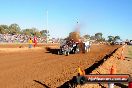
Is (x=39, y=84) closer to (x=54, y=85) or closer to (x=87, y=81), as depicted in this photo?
(x=54, y=85)

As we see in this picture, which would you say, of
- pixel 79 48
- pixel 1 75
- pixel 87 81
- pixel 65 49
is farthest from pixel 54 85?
pixel 79 48

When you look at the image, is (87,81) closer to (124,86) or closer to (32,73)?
(124,86)

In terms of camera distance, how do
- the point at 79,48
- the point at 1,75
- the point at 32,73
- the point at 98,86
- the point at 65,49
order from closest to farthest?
the point at 98,86
the point at 1,75
the point at 32,73
the point at 65,49
the point at 79,48

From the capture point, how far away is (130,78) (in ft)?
19.7

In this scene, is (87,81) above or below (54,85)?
above

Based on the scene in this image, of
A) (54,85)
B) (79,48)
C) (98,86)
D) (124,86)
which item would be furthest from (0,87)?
(79,48)

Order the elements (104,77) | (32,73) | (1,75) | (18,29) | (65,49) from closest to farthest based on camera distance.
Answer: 1. (104,77)
2. (1,75)
3. (32,73)
4. (65,49)
5. (18,29)

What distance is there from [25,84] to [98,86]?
3.30 m

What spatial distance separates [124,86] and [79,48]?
24.3 m

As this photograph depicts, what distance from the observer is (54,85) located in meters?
13.4

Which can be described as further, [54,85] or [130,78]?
[54,85]

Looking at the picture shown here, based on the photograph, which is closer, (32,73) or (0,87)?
(0,87)

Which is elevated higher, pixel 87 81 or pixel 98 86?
pixel 87 81

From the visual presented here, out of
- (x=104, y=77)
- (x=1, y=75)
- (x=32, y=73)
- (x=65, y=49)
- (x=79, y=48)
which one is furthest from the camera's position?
(x=79, y=48)
